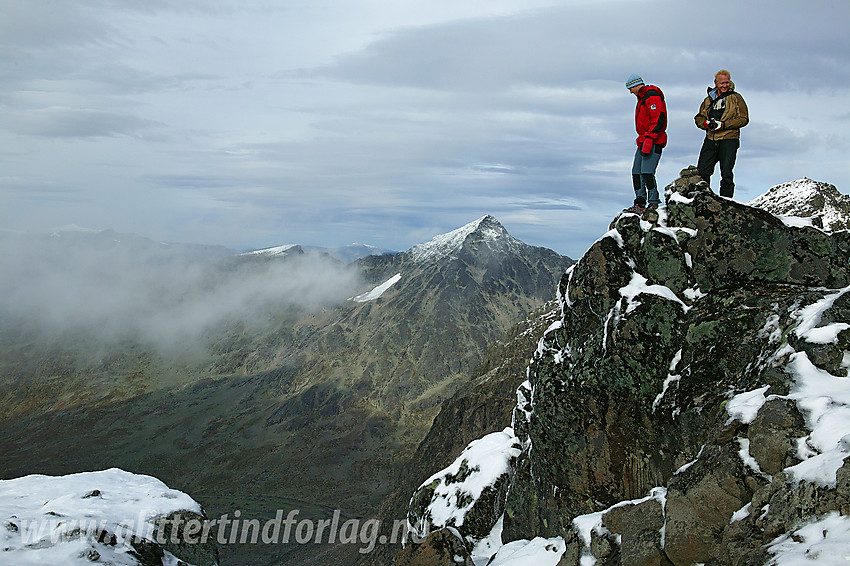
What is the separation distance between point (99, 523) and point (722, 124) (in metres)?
43.2

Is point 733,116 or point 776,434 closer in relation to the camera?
point 776,434

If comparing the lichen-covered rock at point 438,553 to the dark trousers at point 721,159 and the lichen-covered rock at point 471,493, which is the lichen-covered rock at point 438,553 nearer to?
the lichen-covered rock at point 471,493

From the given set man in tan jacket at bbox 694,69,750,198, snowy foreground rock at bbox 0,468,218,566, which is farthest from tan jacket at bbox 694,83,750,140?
snowy foreground rock at bbox 0,468,218,566

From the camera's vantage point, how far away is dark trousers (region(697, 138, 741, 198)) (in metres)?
19.6

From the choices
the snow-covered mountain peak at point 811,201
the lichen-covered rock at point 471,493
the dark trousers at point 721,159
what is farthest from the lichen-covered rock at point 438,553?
the snow-covered mountain peak at point 811,201

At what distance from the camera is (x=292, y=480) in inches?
6403

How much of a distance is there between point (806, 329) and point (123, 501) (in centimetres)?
4465

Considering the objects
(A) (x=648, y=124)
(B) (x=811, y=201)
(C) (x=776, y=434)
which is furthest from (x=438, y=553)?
(B) (x=811, y=201)

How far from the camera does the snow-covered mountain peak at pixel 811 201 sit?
80562 mm

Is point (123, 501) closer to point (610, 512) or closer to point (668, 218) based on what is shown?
point (610, 512)

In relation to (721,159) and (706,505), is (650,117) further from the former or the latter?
(706,505)

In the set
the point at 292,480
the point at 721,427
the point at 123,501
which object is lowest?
the point at 292,480

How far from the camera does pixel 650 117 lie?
19.2 m

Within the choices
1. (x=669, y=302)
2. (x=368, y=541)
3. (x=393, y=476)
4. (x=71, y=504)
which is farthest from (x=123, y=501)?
(x=393, y=476)
